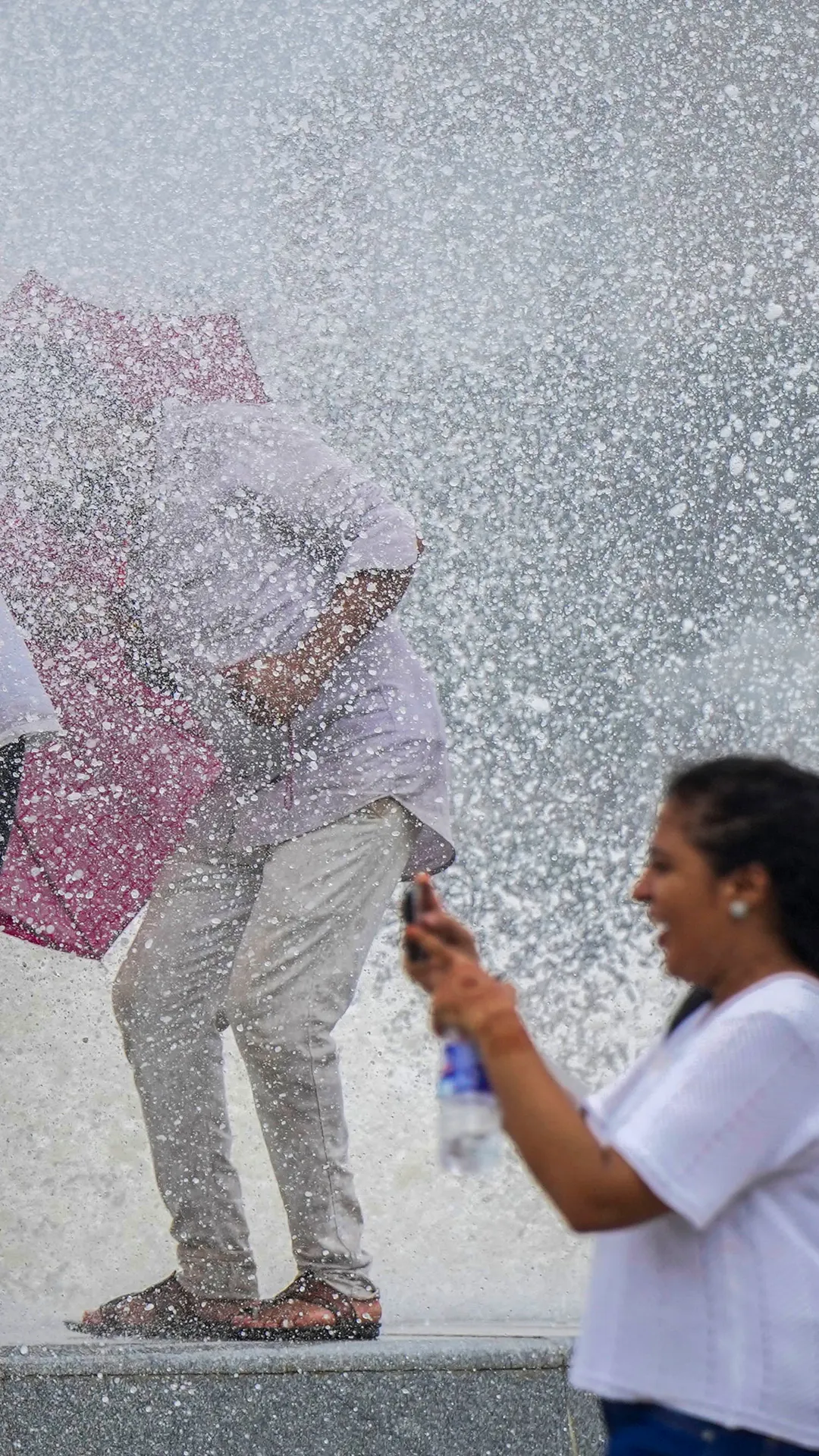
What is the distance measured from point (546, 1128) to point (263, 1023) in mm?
1198

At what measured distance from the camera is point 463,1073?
97 centimetres

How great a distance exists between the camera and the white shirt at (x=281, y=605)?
83.2 inches

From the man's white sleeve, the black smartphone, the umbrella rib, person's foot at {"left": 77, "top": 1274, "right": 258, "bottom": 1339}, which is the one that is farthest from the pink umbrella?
the black smartphone

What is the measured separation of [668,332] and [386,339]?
1.28ft

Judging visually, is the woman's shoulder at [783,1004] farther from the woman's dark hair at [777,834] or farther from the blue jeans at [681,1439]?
the blue jeans at [681,1439]

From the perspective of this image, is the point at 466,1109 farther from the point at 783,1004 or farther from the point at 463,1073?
the point at 783,1004

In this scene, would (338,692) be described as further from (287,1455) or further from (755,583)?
(287,1455)

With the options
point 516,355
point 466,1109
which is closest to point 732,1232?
point 466,1109

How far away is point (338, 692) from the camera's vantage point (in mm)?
2121

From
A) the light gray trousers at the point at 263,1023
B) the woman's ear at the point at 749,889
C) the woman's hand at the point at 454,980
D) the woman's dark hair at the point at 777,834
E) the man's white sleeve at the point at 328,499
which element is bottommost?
the light gray trousers at the point at 263,1023

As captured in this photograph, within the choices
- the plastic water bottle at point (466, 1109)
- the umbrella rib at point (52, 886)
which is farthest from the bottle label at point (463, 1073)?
the umbrella rib at point (52, 886)

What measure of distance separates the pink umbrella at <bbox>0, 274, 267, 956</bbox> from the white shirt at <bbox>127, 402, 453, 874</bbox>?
0.05 metres

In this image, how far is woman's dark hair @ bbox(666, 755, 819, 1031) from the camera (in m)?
1.03

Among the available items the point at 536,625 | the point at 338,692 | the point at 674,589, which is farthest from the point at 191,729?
the point at 674,589
